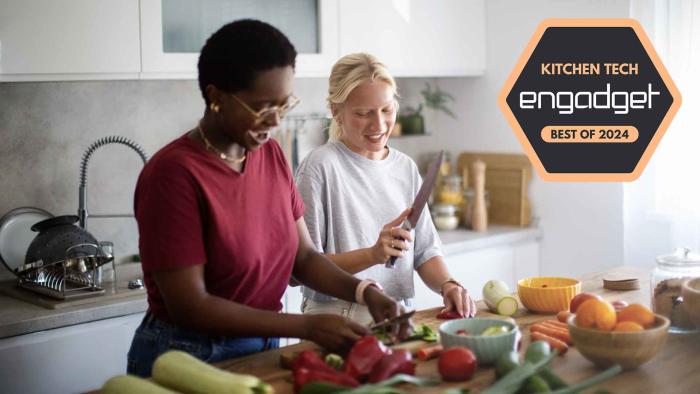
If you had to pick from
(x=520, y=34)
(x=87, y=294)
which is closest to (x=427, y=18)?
(x=520, y=34)

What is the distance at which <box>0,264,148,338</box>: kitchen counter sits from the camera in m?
2.36

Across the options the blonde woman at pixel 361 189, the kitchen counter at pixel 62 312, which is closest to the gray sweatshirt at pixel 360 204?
the blonde woman at pixel 361 189

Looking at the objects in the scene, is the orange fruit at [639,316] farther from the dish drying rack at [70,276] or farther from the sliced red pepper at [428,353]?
the dish drying rack at [70,276]

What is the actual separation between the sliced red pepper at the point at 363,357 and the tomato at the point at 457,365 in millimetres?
109

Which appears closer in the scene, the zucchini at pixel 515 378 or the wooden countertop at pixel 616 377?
the zucchini at pixel 515 378

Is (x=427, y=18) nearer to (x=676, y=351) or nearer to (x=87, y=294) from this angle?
(x=87, y=294)

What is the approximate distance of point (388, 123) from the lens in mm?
2242

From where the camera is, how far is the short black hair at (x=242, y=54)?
5.21ft

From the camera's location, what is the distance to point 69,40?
2621mm

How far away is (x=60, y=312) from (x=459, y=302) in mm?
1153

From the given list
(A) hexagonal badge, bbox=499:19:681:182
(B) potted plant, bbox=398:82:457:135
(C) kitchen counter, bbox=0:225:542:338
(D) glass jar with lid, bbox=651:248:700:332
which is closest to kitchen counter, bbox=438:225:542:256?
(A) hexagonal badge, bbox=499:19:681:182

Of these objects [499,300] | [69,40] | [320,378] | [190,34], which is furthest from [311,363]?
[190,34]

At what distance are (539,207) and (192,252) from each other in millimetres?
2473

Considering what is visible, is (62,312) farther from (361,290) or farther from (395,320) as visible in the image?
(395,320)
